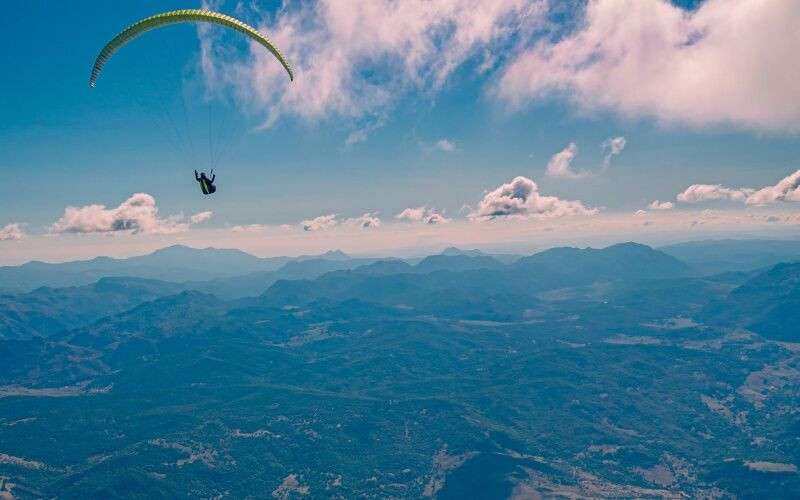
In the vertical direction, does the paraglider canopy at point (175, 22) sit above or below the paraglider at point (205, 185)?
above

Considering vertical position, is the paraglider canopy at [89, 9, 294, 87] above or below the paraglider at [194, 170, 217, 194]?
above

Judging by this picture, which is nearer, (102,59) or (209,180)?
(102,59)

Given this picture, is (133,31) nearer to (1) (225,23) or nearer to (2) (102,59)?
(2) (102,59)

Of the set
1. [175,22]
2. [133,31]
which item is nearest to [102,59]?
[133,31]

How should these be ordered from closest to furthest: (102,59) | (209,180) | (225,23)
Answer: (225,23) → (102,59) → (209,180)

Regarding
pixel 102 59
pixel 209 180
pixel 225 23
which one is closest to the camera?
pixel 225 23

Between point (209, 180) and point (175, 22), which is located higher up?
point (175, 22)

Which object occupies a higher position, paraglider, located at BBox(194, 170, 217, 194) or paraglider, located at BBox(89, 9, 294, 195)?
paraglider, located at BBox(89, 9, 294, 195)

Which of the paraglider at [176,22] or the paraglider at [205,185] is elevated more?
the paraglider at [176,22]
